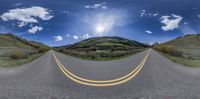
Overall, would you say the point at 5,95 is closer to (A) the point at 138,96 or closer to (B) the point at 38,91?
(B) the point at 38,91

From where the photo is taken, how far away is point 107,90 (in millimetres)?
10102

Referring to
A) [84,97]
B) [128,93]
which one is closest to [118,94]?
[128,93]

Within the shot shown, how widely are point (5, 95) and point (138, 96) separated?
12.4 ft

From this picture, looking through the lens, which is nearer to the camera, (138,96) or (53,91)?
(138,96)

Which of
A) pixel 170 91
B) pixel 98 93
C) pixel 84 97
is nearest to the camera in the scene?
pixel 84 97

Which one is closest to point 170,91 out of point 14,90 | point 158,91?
point 158,91

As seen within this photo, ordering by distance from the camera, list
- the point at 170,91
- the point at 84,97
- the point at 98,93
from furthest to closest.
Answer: the point at 170,91 → the point at 98,93 → the point at 84,97

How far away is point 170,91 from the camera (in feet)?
33.1

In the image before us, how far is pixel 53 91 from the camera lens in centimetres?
994

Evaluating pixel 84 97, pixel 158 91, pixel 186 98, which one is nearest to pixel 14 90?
pixel 84 97

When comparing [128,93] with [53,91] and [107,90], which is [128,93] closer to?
[107,90]

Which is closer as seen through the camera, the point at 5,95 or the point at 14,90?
the point at 5,95

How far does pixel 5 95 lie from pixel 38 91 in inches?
44.8

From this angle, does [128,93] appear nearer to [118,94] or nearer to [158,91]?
[118,94]
